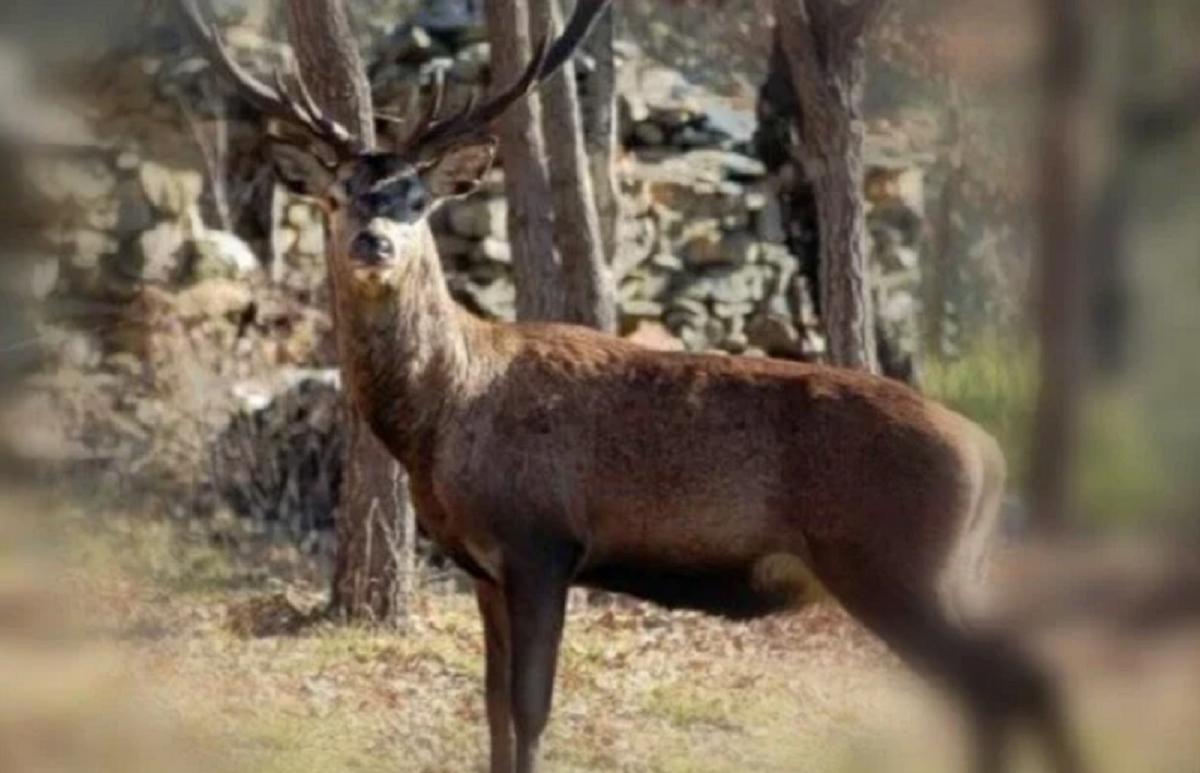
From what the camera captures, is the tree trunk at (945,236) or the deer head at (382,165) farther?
the deer head at (382,165)

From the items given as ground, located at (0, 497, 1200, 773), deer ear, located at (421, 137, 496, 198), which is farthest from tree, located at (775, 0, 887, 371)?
deer ear, located at (421, 137, 496, 198)

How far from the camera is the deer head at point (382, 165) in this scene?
22.9ft

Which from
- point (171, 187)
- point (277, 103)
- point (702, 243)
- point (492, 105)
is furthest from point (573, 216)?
point (277, 103)

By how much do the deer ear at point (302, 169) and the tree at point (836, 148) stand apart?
3394 millimetres

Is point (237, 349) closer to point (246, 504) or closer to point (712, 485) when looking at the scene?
point (246, 504)

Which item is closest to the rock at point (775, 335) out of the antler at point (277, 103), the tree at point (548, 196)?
the tree at point (548, 196)

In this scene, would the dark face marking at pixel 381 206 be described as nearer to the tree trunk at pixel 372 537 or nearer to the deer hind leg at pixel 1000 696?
the tree trunk at pixel 372 537

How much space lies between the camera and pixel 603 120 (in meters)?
12.6

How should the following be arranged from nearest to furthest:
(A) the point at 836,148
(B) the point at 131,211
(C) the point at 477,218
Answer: (A) the point at 836,148
(B) the point at 131,211
(C) the point at 477,218

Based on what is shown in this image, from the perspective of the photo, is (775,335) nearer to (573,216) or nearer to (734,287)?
(734,287)

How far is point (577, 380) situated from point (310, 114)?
1.12 metres

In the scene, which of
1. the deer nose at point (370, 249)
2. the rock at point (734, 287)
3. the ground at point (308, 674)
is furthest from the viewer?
the rock at point (734, 287)

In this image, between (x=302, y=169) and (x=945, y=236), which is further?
(x=302, y=169)

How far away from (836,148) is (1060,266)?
30.1 feet
